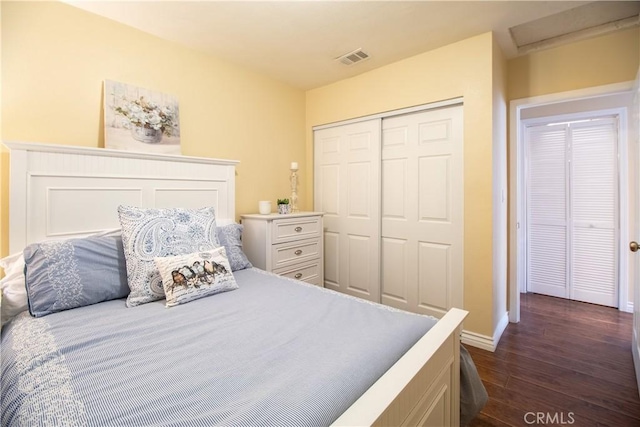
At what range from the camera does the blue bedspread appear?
0.77 metres

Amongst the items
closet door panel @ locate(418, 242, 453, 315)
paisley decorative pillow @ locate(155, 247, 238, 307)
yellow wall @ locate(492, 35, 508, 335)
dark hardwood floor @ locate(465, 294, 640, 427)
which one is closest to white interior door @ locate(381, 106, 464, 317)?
closet door panel @ locate(418, 242, 453, 315)

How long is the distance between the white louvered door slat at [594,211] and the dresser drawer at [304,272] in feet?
9.91

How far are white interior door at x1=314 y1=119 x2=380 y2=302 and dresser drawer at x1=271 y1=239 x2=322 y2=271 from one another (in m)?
0.40

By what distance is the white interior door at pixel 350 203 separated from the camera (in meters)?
3.02

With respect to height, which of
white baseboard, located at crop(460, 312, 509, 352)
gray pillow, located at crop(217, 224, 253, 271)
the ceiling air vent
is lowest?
white baseboard, located at crop(460, 312, 509, 352)

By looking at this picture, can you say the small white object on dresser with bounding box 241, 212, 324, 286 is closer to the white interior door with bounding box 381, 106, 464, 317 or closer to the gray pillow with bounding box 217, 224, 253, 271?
the gray pillow with bounding box 217, 224, 253, 271

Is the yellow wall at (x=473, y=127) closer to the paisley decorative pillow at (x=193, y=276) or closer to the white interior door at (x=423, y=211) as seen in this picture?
the white interior door at (x=423, y=211)

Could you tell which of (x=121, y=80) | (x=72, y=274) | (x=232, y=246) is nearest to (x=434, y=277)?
(x=232, y=246)

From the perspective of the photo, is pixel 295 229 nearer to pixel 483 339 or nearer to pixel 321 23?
pixel 321 23

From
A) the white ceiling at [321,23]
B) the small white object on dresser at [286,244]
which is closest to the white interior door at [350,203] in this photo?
the small white object on dresser at [286,244]

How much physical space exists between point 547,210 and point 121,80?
4.57m

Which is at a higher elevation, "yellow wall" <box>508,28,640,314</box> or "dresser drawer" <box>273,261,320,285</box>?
"yellow wall" <box>508,28,640,314</box>

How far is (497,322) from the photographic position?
242cm

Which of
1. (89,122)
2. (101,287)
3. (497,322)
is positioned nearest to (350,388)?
(101,287)
